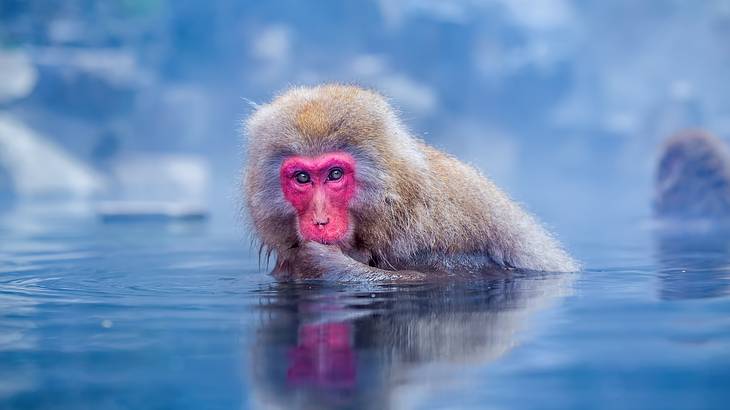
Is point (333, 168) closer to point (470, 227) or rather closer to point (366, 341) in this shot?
point (470, 227)

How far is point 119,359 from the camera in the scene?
8.02ft

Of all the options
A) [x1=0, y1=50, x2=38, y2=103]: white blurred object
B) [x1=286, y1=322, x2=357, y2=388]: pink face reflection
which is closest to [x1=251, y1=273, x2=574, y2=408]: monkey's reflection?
[x1=286, y1=322, x2=357, y2=388]: pink face reflection

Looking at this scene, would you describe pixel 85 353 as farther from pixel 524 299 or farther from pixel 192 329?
pixel 524 299

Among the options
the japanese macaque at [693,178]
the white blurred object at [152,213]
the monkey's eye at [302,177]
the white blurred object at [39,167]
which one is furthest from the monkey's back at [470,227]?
the white blurred object at [39,167]

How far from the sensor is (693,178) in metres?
11.3

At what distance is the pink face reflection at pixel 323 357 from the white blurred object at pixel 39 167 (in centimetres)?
1843

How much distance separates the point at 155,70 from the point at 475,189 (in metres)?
21.7

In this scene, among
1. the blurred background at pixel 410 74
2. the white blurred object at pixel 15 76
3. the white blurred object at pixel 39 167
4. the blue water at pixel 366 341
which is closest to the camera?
the blue water at pixel 366 341

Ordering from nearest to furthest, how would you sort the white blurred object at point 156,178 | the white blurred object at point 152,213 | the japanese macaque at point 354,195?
the japanese macaque at point 354,195
the white blurred object at point 152,213
the white blurred object at point 156,178

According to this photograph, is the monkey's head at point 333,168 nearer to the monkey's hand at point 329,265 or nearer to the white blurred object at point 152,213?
the monkey's hand at point 329,265

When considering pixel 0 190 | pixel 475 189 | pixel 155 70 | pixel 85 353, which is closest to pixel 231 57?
pixel 155 70

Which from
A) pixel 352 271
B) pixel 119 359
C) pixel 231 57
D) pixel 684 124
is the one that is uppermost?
pixel 231 57

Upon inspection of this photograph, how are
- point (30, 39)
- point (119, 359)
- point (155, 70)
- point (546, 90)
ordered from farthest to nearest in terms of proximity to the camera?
point (546, 90)
point (155, 70)
point (30, 39)
point (119, 359)

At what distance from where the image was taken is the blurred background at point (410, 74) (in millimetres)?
22156
